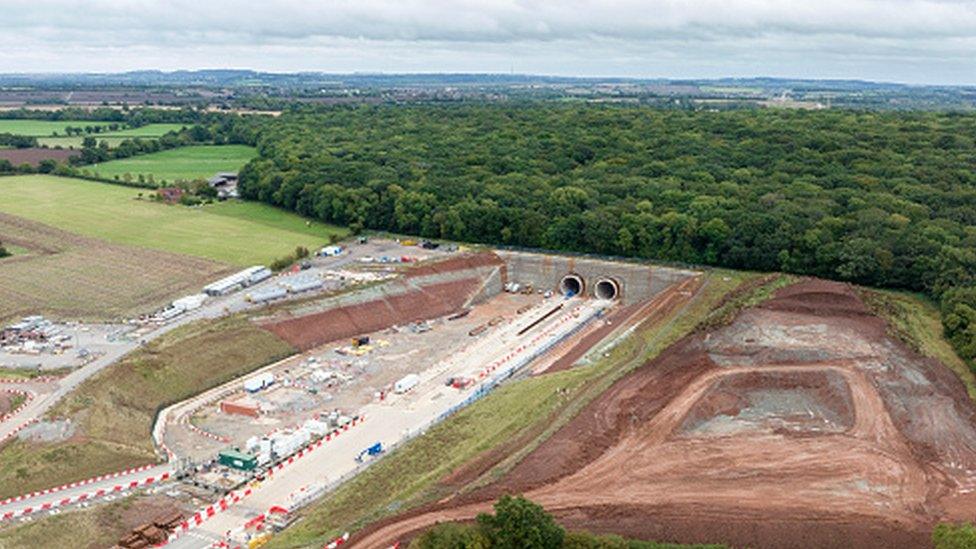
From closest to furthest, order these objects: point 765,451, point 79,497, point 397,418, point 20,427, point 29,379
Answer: point 79,497 → point 765,451 → point 20,427 → point 29,379 → point 397,418

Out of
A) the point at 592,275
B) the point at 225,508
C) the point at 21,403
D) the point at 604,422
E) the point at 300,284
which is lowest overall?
the point at 225,508

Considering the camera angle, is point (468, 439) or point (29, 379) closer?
point (468, 439)

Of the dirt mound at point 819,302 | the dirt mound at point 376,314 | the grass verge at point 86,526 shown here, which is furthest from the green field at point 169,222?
the dirt mound at point 819,302

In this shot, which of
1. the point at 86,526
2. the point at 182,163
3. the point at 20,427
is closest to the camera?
the point at 86,526

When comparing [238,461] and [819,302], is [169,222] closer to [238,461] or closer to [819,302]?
[238,461]

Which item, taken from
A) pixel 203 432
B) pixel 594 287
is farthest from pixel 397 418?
pixel 594 287

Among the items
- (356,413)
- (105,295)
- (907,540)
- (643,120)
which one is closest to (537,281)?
(356,413)

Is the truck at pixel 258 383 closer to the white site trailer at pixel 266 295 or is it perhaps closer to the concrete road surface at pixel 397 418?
the concrete road surface at pixel 397 418
